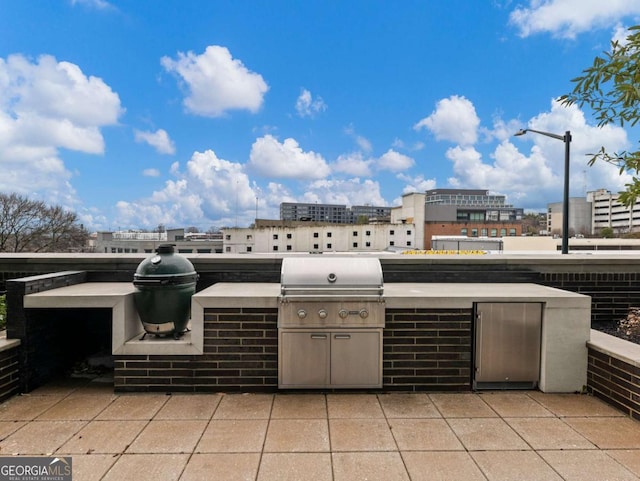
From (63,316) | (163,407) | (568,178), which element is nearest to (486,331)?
(163,407)

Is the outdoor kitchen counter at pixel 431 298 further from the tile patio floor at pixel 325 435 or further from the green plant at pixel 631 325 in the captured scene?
the green plant at pixel 631 325

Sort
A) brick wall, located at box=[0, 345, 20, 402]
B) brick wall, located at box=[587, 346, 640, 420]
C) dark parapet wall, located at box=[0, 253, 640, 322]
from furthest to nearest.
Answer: dark parapet wall, located at box=[0, 253, 640, 322], brick wall, located at box=[0, 345, 20, 402], brick wall, located at box=[587, 346, 640, 420]

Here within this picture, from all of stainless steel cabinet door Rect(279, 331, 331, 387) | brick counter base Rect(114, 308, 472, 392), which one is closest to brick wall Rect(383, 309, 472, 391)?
brick counter base Rect(114, 308, 472, 392)

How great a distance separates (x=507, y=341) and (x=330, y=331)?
2.07 meters

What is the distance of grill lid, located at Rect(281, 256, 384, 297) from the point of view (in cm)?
435

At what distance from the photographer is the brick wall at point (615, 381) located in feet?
12.5

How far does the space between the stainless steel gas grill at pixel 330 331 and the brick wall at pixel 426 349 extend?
170mm

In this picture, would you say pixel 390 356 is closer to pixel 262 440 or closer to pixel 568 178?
pixel 262 440

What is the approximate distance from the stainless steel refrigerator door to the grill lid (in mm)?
1280

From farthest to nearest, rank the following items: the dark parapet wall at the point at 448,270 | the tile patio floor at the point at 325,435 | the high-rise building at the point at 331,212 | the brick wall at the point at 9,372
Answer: the high-rise building at the point at 331,212 → the dark parapet wall at the point at 448,270 → the brick wall at the point at 9,372 → the tile patio floor at the point at 325,435

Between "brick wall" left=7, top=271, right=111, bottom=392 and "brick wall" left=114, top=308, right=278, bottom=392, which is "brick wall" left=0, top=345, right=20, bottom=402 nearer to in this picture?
"brick wall" left=7, top=271, right=111, bottom=392

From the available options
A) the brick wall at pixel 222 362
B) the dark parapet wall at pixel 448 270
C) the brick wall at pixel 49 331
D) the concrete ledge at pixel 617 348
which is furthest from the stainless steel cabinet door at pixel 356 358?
the brick wall at pixel 49 331

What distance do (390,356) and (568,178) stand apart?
6.89 meters

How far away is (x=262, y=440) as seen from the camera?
3.45 meters
